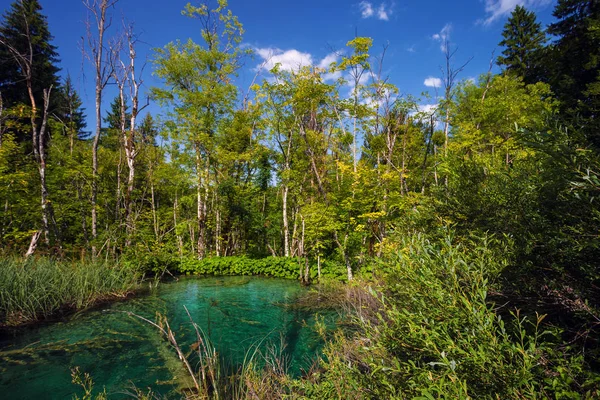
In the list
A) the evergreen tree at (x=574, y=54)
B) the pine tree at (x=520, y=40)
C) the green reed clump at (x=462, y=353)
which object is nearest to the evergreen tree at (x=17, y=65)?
the green reed clump at (x=462, y=353)

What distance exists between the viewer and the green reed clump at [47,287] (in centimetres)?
633

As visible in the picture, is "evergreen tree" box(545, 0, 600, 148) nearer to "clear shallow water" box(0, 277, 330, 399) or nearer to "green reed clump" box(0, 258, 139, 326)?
"clear shallow water" box(0, 277, 330, 399)

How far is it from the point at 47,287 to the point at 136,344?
334 centimetres

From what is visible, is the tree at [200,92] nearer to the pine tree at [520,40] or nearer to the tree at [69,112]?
the tree at [69,112]

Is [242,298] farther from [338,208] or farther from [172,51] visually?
[172,51]

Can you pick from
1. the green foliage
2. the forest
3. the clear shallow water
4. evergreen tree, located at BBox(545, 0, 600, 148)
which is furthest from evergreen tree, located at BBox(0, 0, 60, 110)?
evergreen tree, located at BBox(545, 0, 600, 148)

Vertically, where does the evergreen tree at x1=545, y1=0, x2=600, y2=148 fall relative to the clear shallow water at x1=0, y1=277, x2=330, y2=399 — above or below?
above

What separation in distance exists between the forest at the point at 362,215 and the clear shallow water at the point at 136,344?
14.6 inches

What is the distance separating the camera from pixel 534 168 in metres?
2.82

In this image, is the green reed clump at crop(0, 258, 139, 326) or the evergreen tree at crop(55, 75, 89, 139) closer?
the green reed clump at crop(0, 258, 139, 326)

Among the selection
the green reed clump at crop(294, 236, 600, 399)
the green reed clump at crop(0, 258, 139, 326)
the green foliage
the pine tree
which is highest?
the pine tree

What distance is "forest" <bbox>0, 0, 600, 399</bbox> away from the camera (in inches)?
71.9

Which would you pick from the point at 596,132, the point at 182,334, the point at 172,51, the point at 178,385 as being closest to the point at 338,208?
the point at 182,334

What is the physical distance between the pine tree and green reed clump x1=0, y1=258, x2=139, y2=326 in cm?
2855
